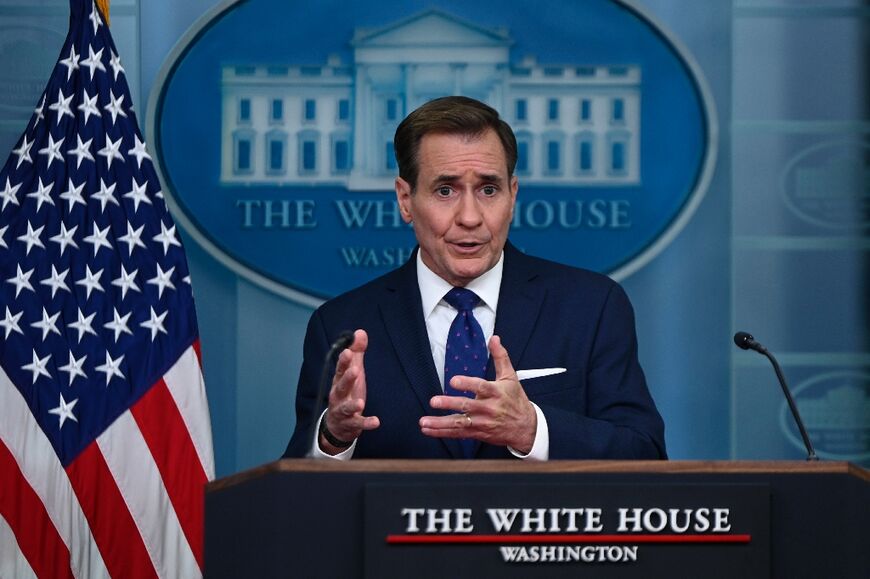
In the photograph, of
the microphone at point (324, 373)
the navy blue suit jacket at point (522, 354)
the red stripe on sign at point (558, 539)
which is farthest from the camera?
the navy blue suit jacket at point (522, 354)

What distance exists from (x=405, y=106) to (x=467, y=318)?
168 centimetres

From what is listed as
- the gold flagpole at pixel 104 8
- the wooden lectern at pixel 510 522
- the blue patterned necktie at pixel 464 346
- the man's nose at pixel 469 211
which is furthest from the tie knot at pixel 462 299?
the gold flagpole at pixel 104 8

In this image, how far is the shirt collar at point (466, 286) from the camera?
2.93 metres

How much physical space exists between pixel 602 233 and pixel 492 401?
88.4 inches

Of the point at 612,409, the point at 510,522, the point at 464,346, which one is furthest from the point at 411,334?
the point at 510,522

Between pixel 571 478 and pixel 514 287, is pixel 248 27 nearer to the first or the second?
pixel 514 287

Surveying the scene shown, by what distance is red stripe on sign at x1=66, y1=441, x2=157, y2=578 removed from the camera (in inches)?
146

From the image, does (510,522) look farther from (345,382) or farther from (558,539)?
(345,382)

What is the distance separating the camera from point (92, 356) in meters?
3.74

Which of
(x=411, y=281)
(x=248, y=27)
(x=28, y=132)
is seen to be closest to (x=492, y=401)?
(x=411, y=281)

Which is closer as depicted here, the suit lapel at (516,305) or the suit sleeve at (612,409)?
the suit sleeve at (612,409)

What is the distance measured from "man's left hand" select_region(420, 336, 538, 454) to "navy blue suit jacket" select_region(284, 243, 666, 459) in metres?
0.36

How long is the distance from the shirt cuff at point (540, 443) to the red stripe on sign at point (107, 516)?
1.75 metres

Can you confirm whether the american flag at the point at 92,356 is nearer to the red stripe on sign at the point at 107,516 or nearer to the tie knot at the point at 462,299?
the red stripe on sign at the point at 107,516
